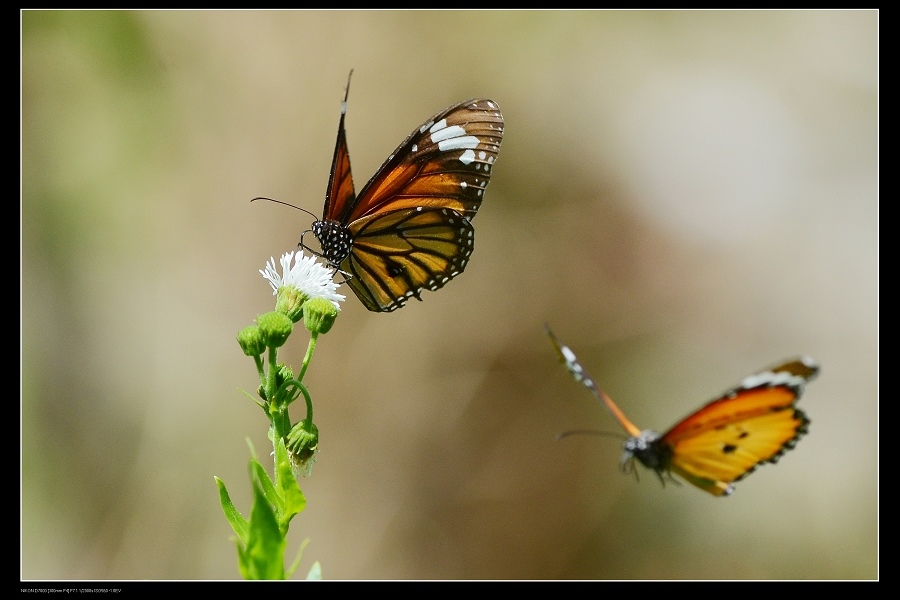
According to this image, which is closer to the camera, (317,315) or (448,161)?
(317,315)

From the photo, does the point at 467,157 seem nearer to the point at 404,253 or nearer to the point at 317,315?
the point at 404,253

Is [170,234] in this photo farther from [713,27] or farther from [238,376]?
[713,27]

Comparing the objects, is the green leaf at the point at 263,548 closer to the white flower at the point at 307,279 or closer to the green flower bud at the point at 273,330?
the green flower bud at the point at 273,330

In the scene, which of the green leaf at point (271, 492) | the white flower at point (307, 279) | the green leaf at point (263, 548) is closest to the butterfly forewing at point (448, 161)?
the white flower at point (307, 279)

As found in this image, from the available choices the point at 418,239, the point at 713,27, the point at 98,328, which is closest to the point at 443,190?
the point at 418,239

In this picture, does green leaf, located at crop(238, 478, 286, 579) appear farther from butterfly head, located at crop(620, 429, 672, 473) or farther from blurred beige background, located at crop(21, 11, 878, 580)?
blurred beige background, located at crop(21, 11, 878, 580)

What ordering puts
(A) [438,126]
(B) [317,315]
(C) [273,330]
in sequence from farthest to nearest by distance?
1. (A) [438,126]
2. (B) [317,315]
3. (C) [273,330]

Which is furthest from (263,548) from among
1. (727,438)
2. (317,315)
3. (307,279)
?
(727,438)
